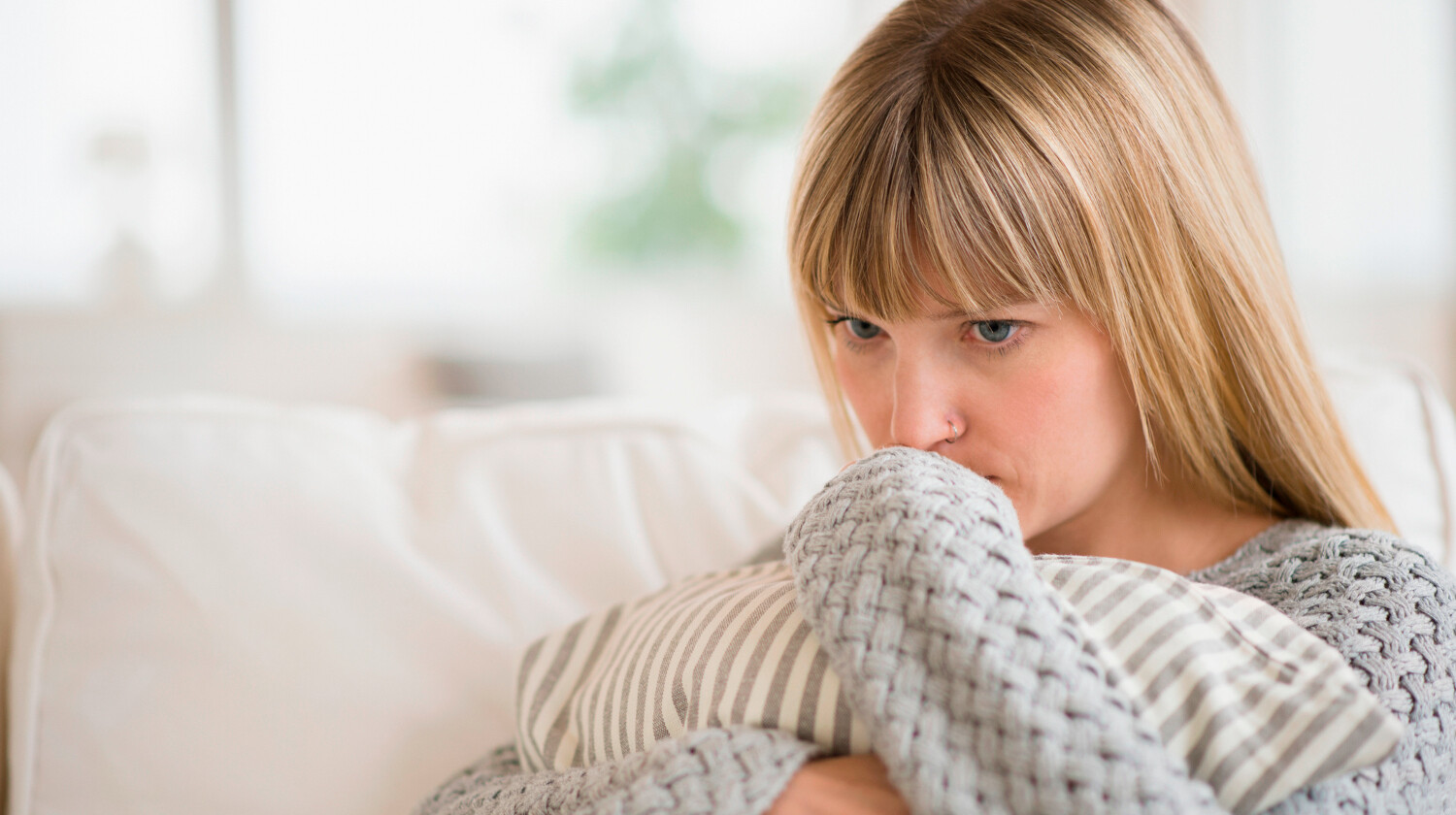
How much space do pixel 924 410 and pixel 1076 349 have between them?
12 cm

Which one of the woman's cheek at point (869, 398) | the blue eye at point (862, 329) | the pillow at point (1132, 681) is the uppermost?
the blue eye at point (862, 329)

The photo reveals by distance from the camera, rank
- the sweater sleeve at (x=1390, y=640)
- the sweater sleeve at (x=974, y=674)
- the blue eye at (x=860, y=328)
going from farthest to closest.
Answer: the blue eye at (x=860, y=328) → the sweater sleeve at (x=1390, y=640) → the sweater sleeve at (x=974, y=674)

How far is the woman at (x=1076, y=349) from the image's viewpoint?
566 mm

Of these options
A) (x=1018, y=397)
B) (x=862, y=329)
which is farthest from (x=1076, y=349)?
(x=862, y=329)

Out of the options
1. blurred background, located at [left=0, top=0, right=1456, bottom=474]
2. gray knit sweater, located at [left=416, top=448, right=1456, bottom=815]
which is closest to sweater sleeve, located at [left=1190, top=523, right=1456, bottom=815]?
gray knit sweater, located at [left=416, top=448, right=1456, bottom=815]

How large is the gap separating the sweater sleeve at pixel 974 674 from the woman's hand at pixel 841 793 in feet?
0.15

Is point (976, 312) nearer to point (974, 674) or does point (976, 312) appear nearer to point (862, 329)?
point (862, 329)

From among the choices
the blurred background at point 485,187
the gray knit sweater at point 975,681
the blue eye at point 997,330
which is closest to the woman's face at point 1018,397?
the blue eye at point 997,330

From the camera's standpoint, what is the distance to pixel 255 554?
0.86 m

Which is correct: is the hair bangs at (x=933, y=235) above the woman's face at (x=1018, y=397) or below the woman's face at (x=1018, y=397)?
above

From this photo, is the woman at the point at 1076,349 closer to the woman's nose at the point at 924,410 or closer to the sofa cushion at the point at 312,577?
the woman's nose at the point at 924,410

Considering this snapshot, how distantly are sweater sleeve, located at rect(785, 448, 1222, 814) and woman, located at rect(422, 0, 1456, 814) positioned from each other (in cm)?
2

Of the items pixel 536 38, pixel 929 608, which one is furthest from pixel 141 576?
pixel 536 38

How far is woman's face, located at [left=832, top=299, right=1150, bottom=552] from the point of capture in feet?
2.29
